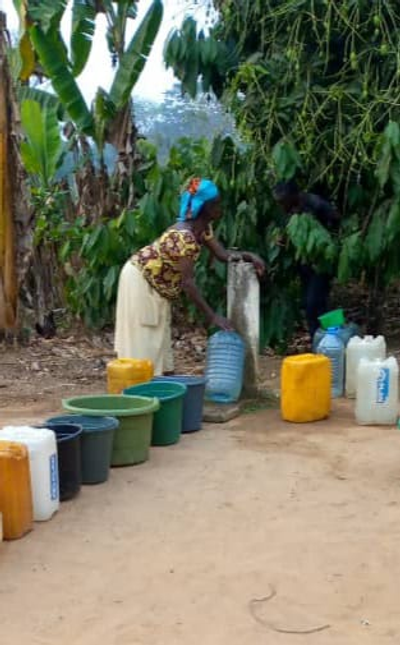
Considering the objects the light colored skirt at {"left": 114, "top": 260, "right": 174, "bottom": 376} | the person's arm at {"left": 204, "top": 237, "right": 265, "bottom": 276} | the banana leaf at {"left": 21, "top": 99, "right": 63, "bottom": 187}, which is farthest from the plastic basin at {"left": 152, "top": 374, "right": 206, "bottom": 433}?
the banana leaf at {"left": 21, "top": 99, "right": 63, "bottom": 187}

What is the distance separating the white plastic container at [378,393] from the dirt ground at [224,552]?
0.24 m

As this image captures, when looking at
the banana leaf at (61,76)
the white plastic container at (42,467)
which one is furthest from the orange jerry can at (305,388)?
the banana leaf at (61,76)

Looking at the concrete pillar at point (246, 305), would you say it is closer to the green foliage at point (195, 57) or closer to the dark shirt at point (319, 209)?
the dark shirt at point (319, 209)

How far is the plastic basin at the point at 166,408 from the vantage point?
16.0ft

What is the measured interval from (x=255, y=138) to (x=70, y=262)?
286 cm

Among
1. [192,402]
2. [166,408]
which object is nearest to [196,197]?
[192,402]

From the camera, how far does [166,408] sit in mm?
4867

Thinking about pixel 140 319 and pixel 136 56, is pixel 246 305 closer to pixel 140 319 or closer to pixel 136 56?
pixel 140 319

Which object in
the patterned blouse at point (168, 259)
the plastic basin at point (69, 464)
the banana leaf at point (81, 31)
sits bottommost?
the plastic basin at point (69, 464)

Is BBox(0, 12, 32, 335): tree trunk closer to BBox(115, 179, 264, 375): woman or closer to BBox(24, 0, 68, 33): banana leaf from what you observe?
BBox(24, 0, 68, 33): banana leaf

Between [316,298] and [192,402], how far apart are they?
2.14 m

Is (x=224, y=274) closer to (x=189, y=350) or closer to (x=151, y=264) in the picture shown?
(x=189, y=350)

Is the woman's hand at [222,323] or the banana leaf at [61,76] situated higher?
the banana leaf at [61,76]

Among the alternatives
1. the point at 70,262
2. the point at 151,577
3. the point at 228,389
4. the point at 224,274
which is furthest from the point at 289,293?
the point at 151,577
